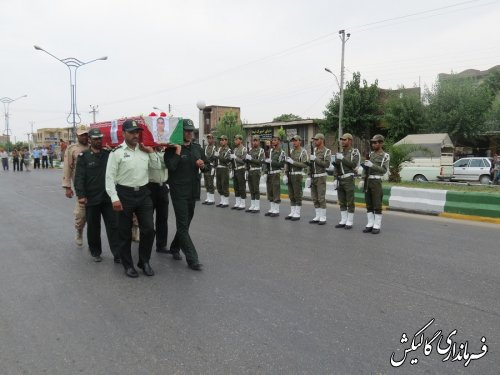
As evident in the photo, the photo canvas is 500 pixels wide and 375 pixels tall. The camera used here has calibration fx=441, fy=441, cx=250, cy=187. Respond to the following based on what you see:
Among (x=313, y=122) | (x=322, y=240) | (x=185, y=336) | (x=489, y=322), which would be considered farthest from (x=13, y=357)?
(x=313, y=122)

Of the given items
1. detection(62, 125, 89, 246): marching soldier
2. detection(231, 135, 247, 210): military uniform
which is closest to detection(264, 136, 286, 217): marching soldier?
detection(231, 135, 247, 210): military uniform

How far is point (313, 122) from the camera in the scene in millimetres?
41500

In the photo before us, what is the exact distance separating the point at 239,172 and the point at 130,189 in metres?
6.90

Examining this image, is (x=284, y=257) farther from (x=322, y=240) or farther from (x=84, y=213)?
(x=84, y=213)

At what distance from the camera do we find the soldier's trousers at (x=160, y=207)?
6.27 m

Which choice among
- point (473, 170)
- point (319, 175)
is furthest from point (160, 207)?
point (473, 170)

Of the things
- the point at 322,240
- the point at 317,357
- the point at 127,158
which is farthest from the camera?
the point at 322,240

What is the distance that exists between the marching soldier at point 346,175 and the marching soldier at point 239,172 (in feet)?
11.1

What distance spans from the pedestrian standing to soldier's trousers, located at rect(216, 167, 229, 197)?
7023 mm

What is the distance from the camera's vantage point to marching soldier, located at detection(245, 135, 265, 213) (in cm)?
1159

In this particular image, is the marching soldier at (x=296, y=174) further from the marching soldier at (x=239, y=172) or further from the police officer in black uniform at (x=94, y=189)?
the police officer in black uniform at (x=94, y=189)

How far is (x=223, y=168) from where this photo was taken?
12.7 metres

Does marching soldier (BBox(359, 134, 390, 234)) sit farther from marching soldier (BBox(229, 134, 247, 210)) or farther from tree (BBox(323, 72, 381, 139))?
tree (BBox(323, 72, 381, 139))

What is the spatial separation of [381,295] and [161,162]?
326 centimetres
